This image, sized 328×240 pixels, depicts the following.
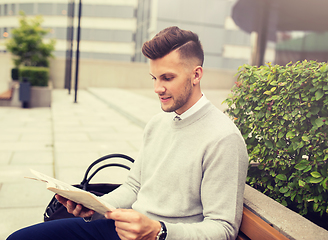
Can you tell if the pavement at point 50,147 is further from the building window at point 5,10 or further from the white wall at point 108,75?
the building window at point 5,10

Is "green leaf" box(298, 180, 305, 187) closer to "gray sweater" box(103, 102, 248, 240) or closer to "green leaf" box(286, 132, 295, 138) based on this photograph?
"green leaf" box(286, 132, 295, 138)

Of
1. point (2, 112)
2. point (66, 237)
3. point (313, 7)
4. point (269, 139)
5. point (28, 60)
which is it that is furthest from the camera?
point (28, 60)

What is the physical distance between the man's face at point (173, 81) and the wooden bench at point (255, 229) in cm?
63

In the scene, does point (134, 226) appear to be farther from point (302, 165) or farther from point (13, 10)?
point (13, 10)

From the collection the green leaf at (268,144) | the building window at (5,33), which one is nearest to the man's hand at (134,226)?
the green leaf at (268,144)

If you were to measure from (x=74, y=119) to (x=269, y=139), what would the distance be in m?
7.01

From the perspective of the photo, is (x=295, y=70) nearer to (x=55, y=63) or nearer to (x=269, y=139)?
(x=269, y=139)

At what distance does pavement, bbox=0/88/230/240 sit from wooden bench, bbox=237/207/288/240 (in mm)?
2293

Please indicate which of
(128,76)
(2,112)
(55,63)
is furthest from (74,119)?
(128,76)

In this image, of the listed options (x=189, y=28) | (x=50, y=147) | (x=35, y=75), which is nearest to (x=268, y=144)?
(x=50, y=147)

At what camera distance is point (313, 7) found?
11438 millimetres

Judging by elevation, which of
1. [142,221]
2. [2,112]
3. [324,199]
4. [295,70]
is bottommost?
[2,112]

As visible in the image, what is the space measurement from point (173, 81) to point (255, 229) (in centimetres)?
82

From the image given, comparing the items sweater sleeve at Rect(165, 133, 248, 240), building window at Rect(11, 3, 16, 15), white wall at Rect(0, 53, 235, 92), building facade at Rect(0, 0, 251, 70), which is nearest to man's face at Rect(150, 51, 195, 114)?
sweater sleeve at Rect(165, 133, 248, 240)
